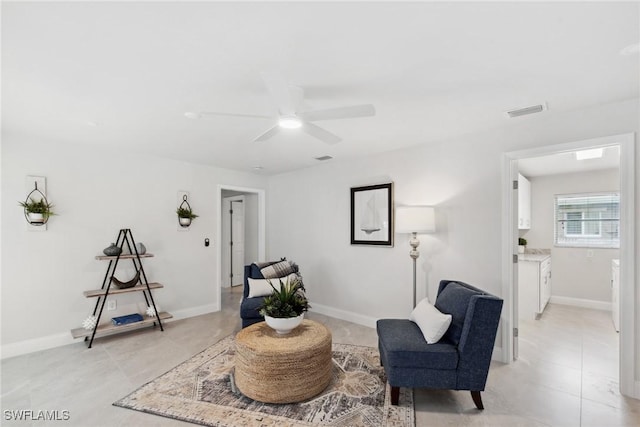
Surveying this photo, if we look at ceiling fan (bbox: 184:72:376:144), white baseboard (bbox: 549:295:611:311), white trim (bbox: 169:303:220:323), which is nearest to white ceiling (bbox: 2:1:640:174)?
ceiling fan (bbox: 184:72:376:144)

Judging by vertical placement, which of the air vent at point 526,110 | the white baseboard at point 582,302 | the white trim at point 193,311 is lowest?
Result: the white trim at point 193,311

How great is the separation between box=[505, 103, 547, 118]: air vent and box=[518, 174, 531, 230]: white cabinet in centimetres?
251

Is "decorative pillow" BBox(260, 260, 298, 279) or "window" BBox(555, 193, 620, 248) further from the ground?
"window" BBox(555, 193, 620, 248)

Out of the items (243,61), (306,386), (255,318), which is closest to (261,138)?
(243,61)

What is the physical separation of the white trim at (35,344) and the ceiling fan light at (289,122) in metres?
3.63

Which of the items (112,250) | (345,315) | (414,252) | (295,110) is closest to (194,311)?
(112,250)

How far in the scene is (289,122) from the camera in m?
2.16

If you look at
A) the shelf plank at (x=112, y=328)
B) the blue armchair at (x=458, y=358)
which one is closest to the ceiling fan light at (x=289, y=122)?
the blue armchair at (x=458, y=358)

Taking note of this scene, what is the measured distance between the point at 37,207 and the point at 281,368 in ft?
10.4

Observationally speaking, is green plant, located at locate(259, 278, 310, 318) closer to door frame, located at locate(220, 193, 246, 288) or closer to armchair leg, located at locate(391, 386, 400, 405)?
armchair leg, located at locate(391, 386, 400, 405)

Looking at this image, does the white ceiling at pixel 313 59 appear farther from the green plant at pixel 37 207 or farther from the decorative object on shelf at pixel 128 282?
the decorative object on shelf at pixel 128 282

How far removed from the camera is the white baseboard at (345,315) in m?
4.20

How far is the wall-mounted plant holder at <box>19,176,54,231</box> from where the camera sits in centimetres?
327

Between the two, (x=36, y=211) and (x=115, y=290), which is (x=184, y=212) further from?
(x=36, y=211)
